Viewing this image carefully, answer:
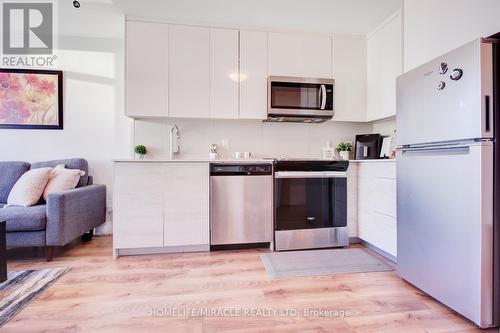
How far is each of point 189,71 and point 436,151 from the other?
2279mm

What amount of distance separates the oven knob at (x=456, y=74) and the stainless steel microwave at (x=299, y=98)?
54.3 inches

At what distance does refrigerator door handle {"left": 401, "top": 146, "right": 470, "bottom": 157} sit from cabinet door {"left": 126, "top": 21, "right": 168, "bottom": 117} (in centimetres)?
221

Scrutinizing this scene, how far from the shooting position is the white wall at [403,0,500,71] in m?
1.43

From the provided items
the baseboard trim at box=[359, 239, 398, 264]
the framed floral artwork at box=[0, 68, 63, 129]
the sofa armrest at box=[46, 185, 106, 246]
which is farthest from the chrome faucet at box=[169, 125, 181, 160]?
the baseboard trim at box=[359, 239, 398, 264]

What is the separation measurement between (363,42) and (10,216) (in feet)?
12.9

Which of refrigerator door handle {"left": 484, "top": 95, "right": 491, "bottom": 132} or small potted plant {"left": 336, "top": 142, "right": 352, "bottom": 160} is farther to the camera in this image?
small potted plant {"left": 336, "top": 142, "right": 352, "bottom": 160}

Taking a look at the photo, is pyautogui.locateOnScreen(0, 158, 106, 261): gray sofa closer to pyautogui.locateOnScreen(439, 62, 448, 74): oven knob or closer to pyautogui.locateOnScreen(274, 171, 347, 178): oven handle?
pyautogui.locateOnScreen(274, 171, 347, 178): oven handle

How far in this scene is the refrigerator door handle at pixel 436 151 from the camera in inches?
53.4

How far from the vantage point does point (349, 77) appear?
2893mm

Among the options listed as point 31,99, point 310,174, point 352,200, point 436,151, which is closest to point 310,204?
point 310,174

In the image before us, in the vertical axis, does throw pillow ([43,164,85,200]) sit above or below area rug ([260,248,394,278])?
above

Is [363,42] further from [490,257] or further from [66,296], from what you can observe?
[66,296]

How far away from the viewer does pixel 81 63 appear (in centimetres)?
305

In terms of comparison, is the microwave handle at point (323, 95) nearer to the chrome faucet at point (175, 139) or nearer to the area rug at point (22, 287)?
the chrome faucet at point (175, 139)
